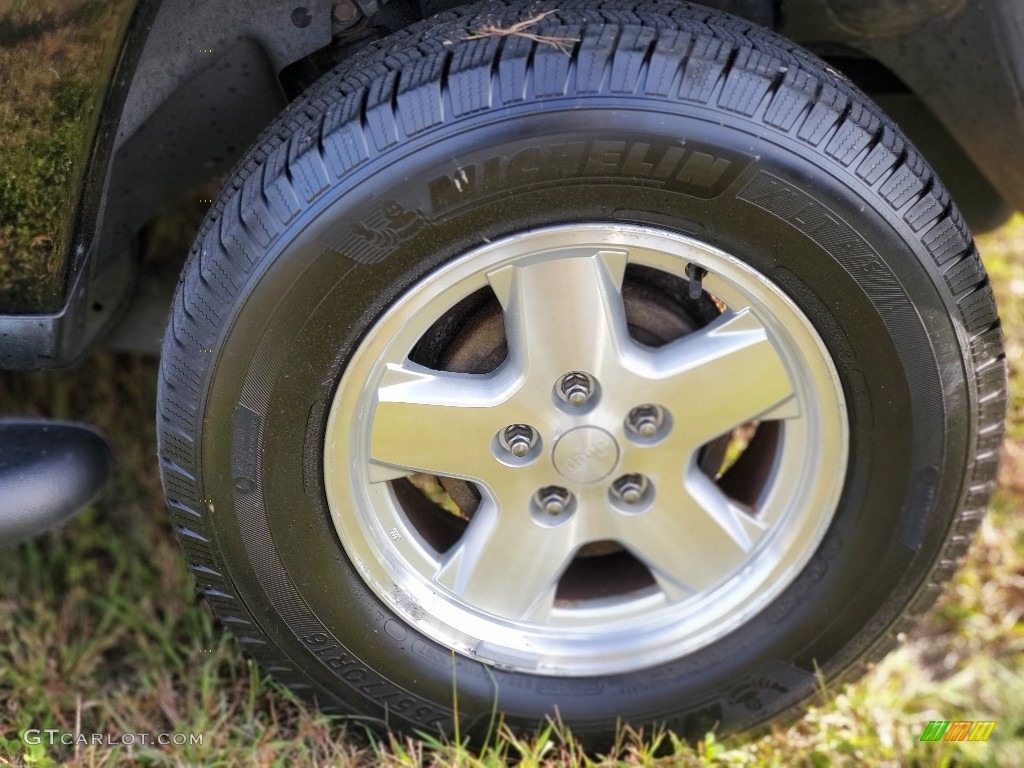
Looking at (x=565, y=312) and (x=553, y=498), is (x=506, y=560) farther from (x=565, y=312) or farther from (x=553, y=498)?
(x=565, y=312)

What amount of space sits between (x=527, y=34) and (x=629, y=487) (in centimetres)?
80

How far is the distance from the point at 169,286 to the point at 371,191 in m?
0.90

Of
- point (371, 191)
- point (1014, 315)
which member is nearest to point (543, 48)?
point (371, 191)

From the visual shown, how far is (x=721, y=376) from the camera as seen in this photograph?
1.68m

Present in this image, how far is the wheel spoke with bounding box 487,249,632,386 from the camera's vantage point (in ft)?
5.15

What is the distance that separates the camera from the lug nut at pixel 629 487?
178 cm

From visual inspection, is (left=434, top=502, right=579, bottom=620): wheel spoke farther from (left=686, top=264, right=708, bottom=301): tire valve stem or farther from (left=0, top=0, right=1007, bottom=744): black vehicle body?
(left=686, top=264, right=708, bottom=301): tire valve stem

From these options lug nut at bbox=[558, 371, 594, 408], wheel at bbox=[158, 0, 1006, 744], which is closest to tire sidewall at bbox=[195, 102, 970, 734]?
wheel at bbox=[158, 0, 1006, 744]

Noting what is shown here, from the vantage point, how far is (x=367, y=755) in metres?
1.91

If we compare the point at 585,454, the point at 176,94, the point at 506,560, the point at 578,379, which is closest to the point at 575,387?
the point at 578,379

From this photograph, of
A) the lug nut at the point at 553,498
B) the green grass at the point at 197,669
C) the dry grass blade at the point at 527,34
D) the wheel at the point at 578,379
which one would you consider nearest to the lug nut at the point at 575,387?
the wheel at the point at 578,379

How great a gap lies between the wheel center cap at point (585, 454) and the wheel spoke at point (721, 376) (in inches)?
4.7

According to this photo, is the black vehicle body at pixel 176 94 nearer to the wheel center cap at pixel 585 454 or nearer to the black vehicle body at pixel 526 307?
the black vehicle body at pixel 526 307

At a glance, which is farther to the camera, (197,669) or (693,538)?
(197,669)
